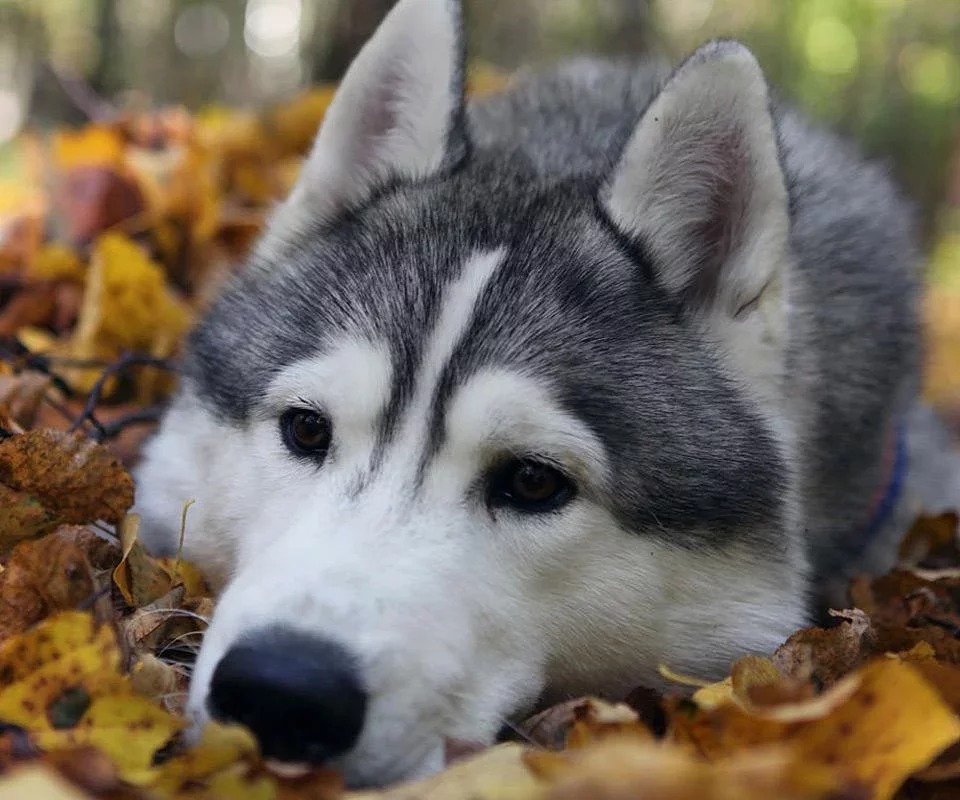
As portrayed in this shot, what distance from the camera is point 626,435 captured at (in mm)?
2244

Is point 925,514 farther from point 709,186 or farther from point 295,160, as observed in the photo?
point 295,160

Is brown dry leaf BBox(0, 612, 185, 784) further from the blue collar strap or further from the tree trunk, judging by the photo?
the tree trunk

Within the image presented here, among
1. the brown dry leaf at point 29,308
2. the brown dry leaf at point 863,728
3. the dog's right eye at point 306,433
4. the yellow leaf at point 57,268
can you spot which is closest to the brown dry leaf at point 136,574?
the dog's right eye at point 306,433

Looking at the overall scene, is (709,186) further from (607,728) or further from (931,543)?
(931,543)

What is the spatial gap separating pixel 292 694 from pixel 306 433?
80cm

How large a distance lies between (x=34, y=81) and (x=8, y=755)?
7.63 m

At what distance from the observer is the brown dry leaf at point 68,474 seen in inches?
90.4

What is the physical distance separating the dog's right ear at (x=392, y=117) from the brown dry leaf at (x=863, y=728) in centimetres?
173

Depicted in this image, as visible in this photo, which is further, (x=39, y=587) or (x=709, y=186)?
(x=709, y=186)

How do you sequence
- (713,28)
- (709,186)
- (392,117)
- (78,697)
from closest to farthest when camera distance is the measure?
(78,697) < (709,186) < (392,117) < (713,28)

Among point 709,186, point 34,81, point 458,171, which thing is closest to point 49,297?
point 458,171

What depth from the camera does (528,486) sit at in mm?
2207

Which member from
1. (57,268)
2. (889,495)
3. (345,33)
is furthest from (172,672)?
(345,33)

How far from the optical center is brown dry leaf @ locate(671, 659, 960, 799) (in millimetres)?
1486
